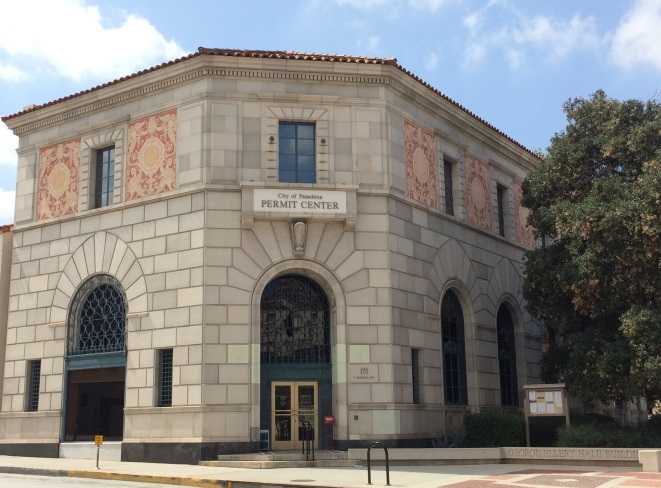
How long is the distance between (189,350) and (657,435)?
Answer: 1362 cm

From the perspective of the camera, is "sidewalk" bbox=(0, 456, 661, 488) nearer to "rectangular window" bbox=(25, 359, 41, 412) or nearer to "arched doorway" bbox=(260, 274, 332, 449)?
"arched doorway" bbox=(260, 274, 332, 449)

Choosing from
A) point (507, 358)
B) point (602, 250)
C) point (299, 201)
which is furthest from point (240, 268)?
point (507, 358)

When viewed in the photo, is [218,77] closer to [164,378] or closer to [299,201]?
[299,201]

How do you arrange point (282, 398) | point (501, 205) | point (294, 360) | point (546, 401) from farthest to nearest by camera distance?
point (501, 205)
point (294, 360)
point (282, 398)
point (546, 401)

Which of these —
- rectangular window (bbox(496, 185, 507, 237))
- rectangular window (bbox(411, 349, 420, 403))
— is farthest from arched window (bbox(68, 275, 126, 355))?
rectangular window (bbox(496, 185, 507, 237))

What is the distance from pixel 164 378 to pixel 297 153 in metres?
8.07

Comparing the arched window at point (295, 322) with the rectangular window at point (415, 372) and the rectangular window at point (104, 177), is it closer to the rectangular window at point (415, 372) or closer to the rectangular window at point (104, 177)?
the rectangular window at point (415, 372)

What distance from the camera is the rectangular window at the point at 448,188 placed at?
2935 centimetres

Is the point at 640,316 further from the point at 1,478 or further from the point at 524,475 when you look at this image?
the point at 1,478

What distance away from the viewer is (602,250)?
23.8 metres

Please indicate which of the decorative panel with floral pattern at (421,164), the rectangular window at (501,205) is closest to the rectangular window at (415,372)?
the decorative panel with floral pattern at (421,164)

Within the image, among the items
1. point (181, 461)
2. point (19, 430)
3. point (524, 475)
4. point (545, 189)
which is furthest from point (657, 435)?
point (19, 430)

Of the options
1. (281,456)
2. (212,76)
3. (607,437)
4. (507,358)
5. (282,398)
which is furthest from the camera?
(507,358)

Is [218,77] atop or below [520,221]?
atop
